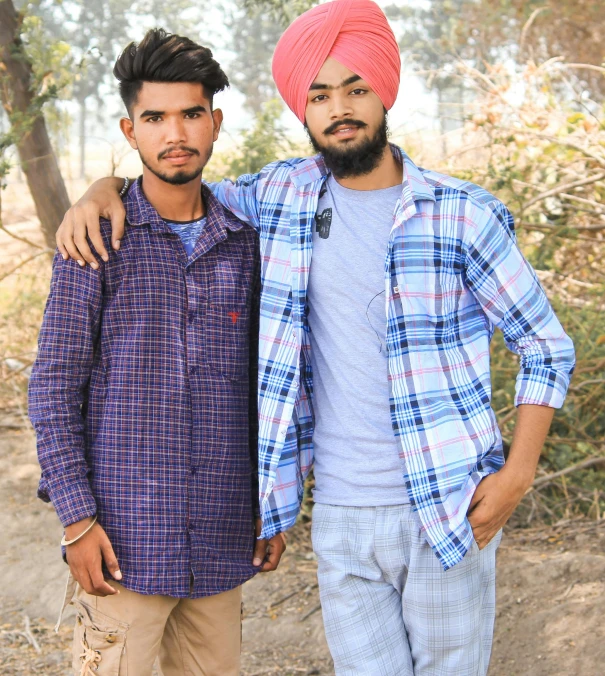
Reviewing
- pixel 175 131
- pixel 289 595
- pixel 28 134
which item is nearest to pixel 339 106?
pixel 175 131

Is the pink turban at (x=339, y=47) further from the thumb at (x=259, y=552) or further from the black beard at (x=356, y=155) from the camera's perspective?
the thumb at (x=259, y=552)

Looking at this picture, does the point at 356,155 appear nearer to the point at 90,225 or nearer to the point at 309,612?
the point at 90,225

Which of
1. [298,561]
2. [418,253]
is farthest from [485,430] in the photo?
[298,561]

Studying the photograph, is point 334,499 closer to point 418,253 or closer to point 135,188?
point 418,253

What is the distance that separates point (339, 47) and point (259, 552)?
1428 mm

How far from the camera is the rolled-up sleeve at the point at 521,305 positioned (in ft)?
7.54

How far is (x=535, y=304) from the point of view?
7.60 ft

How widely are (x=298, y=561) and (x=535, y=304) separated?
112 inches

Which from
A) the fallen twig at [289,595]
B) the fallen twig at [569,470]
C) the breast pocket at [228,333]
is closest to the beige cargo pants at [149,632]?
the breast pocket at [228,333]

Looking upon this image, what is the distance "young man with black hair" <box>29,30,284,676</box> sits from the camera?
2270 millimetres

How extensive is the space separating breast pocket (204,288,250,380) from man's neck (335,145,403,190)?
42 cm

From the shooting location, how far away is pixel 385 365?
234cm

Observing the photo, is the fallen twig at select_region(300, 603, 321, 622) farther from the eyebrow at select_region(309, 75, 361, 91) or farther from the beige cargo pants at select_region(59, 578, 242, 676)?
the eyebrow at select_region(309, 75, 361, 91)

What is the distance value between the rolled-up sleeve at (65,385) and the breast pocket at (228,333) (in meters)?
0.32
